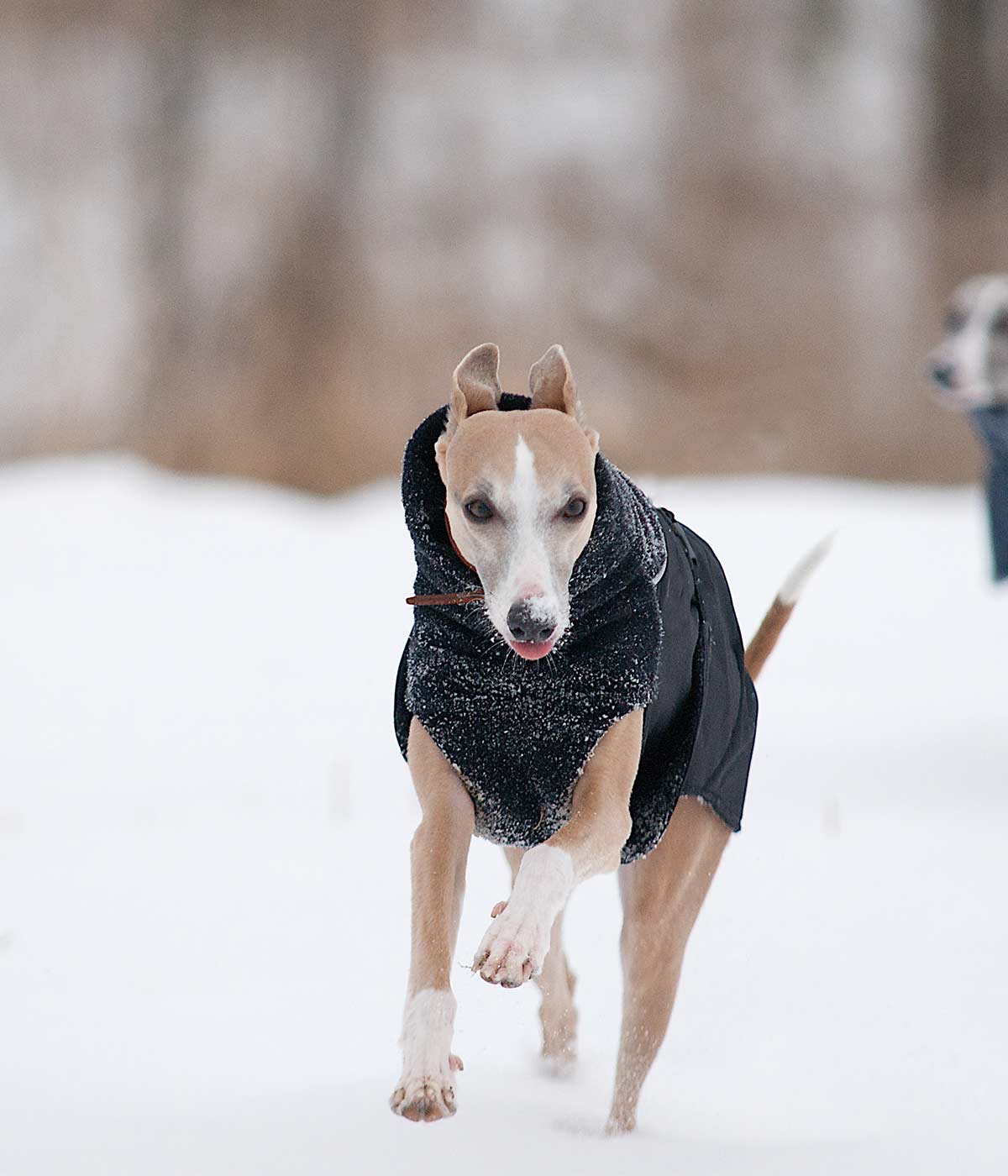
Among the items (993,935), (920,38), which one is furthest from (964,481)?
(993,935)

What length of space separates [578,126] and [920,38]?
1.70 metres

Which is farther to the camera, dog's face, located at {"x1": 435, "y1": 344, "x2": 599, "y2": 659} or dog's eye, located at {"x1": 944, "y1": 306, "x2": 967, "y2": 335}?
dog's eye, located at {"x1": 944, "y1": 306, "x2": 967, "y2": 335}

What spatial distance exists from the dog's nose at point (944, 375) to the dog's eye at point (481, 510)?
92.7 inches

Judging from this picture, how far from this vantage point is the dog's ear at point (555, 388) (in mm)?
1612

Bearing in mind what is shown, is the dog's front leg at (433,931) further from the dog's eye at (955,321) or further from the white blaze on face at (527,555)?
the dog's eye at (955,321)

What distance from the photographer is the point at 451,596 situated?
1.52 m

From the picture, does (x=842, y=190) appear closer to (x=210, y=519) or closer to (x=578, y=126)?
(x=578, y=126)

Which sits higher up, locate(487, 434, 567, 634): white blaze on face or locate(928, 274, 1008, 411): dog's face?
locate(928, 274, 1008, 411): dog's face

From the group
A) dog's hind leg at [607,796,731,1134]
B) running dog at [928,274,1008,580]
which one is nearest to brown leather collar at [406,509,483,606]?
dog's hind leg at [607,796,731,1134]

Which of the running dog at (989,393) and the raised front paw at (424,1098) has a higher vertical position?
the running dog at (989,393)

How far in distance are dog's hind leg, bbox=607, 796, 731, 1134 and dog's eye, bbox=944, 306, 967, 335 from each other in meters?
2.38

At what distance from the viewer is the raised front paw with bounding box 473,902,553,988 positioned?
1274 millimetres

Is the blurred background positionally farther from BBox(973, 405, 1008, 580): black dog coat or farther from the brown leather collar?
the brown leather collar

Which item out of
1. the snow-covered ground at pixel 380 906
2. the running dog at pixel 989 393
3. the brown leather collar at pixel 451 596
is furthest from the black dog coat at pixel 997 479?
the brown leather collar at pixel 451 596
